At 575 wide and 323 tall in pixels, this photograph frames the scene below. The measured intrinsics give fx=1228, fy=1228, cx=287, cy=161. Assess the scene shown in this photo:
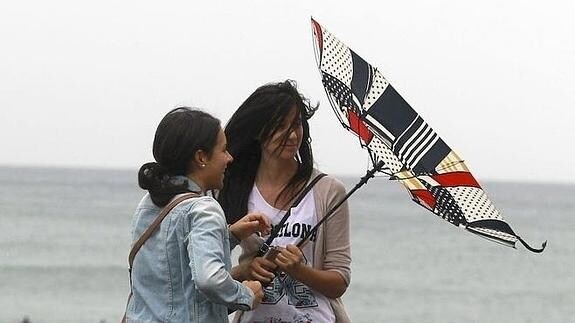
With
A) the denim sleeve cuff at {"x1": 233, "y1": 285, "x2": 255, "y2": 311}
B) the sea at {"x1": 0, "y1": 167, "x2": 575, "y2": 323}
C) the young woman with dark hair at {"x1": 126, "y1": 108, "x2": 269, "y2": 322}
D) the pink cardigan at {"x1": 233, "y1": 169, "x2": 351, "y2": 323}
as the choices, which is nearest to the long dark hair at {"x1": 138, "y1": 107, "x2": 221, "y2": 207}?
the young woman with dark hair at {"x1": 126, "y1": 108, "x2": 269, "y2": 322}

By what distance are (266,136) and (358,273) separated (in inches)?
847

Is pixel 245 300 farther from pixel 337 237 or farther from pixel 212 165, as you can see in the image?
pixel 337 237

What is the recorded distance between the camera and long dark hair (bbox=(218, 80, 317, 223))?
3729 mm

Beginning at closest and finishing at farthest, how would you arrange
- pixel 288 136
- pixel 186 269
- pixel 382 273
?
1. pixel 186 269
2. pixel 288 136
3. pixel 382 273

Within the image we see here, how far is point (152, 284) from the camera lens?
319 centimetres

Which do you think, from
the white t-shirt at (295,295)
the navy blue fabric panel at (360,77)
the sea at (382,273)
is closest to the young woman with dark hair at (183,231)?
the white t-shirt at (295,295)

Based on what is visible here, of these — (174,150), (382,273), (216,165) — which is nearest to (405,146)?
(216,165)

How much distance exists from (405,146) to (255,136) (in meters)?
0.49

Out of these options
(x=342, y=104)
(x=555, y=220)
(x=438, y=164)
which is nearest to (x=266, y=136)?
(x=342, y=104)

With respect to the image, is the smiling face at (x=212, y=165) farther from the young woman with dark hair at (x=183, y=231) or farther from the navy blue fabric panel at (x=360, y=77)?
the navy blue fabric panel at (x=360, y=77)

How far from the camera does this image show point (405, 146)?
360 centimetres

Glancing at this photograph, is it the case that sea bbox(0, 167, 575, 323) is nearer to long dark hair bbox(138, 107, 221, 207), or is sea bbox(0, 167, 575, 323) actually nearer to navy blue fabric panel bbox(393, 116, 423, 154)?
navy blue fabric panel bbox(393, 116, 423, 154)

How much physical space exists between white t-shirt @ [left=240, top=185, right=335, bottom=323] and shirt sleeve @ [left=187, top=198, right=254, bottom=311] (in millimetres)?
596

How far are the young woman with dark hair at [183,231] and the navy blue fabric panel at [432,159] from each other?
64 cm
